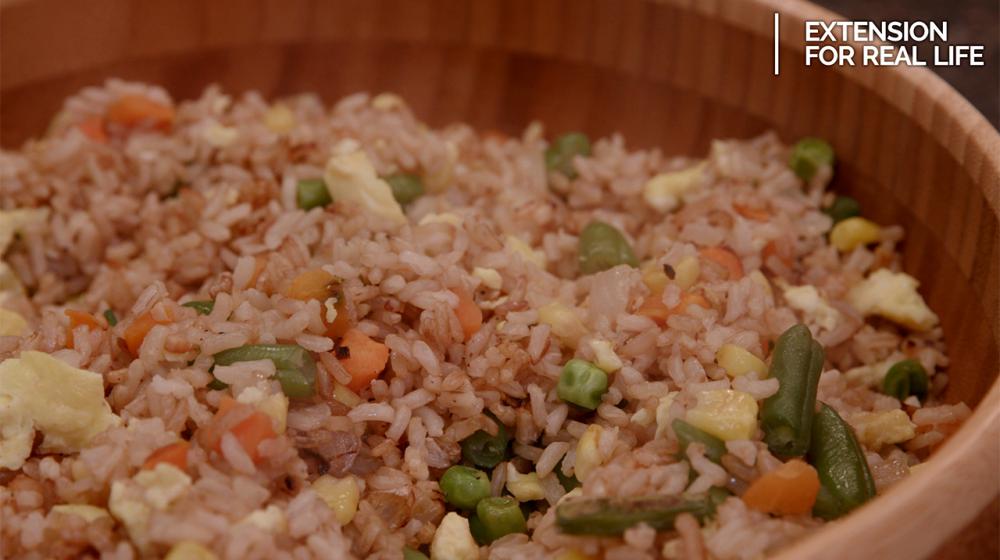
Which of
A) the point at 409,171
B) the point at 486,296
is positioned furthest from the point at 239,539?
the point at 409,171

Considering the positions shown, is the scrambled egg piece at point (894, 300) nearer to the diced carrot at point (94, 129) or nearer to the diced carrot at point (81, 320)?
the diced carrot at point (81, 320)

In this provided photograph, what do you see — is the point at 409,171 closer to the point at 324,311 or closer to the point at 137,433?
the point at 324,311

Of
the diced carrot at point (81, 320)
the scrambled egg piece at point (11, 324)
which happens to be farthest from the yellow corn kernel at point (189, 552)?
the scrambled egg piece at point (11, 324)

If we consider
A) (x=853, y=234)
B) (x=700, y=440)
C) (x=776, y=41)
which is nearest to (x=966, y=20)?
(x=776, y=41)

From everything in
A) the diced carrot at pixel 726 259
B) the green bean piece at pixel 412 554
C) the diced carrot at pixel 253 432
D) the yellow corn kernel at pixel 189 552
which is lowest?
the green bean piece at pixel 412 554

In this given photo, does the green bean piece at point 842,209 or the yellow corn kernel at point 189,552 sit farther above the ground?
the green bean piece at point 842,209

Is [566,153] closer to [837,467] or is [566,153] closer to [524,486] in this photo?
Answer: [524,486]
